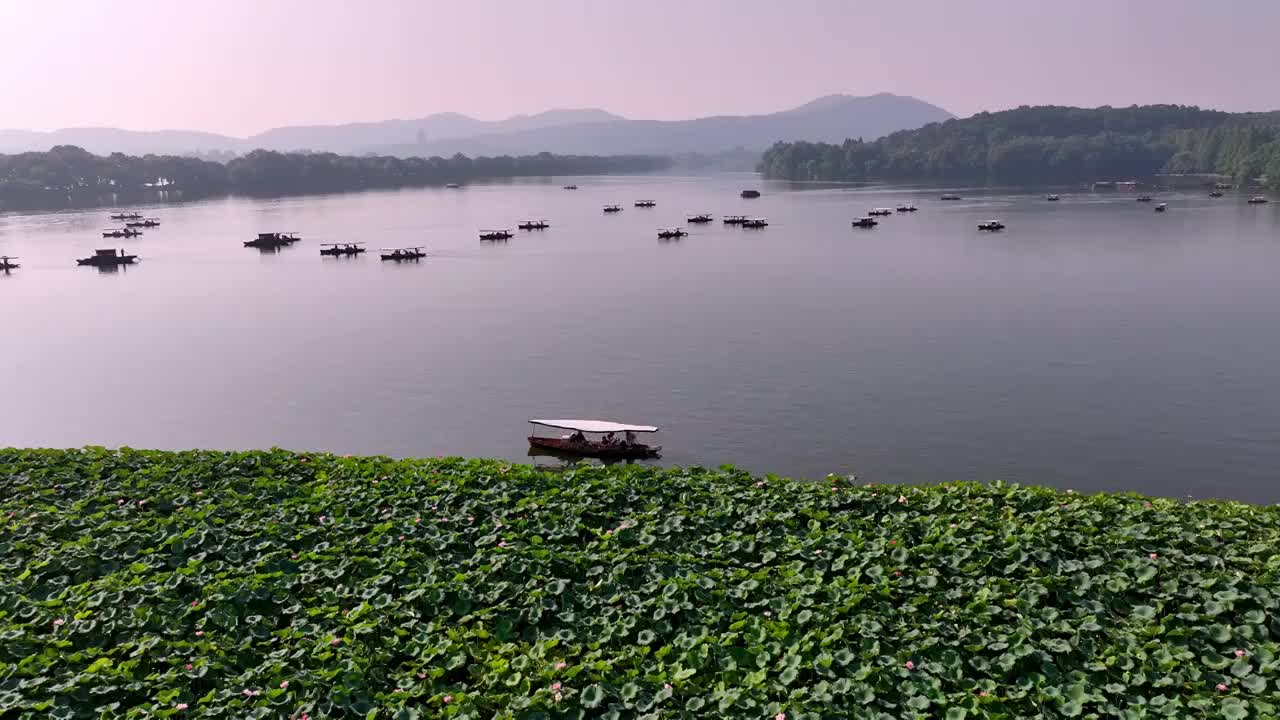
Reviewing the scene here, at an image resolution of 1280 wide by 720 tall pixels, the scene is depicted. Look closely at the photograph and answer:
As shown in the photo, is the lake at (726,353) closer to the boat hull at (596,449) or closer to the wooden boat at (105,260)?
the boat hull at (596,449)

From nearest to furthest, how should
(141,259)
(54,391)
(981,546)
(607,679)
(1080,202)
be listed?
(607,679) < (981,546) < (54,391) < (141,259) < (1080,202)

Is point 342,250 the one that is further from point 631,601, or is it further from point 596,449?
point 631,601

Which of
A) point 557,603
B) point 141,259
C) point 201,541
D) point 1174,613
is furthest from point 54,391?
point 141,259

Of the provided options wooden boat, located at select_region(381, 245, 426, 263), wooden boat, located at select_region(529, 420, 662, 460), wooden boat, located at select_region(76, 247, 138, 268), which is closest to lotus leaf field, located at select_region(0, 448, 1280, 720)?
wooden boat, located at select_region(529, 420, 662, 460)

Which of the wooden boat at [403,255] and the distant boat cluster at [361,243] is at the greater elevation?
the distant boat cluster at [361,243]

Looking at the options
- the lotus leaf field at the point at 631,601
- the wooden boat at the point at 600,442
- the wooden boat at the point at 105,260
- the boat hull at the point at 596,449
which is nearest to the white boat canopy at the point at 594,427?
the wooden boat at the point at 600,442

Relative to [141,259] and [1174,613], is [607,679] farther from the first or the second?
[141,259]

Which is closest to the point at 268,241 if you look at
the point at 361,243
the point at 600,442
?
the point at 361,243
